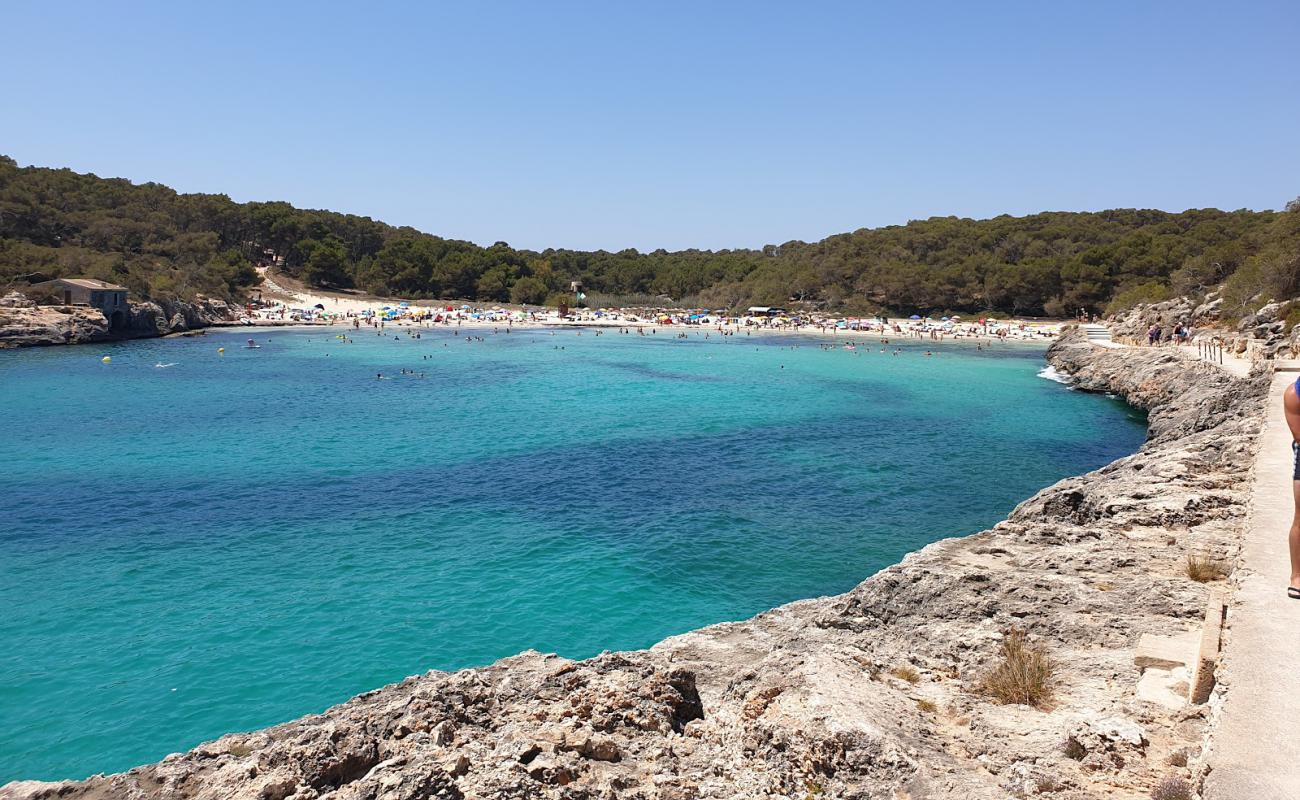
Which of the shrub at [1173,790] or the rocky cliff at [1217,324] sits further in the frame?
the rocky cliff at [1217,324]

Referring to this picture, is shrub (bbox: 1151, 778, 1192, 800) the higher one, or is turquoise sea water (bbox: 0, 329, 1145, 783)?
shrub (bbox: 1151, 778, 1192, 800)

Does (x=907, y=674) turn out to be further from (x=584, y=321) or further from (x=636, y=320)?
(x=636, y=320)

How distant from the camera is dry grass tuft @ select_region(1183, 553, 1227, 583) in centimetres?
816

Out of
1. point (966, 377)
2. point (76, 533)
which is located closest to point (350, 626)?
point (76, 533)

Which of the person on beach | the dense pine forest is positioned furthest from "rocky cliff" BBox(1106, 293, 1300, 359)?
the person on beach

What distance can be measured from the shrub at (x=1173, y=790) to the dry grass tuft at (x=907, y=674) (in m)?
2.42

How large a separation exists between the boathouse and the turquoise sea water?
32.6 metres

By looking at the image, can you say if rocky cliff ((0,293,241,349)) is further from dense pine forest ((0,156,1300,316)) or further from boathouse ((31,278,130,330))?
dense pine forest ((0,156,1300,316))

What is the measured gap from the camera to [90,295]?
2682 inches

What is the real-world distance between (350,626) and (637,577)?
16.6 feet

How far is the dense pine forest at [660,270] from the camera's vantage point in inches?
3019

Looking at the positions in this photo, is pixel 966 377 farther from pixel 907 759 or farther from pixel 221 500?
pixel 907 759

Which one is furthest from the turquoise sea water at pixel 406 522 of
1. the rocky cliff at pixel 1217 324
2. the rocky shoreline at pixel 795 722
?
the rocky cliff at pixel 1217 324

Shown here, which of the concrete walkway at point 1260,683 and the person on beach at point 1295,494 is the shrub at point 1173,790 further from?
the person on beach at point 1295,494
